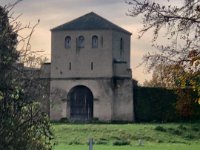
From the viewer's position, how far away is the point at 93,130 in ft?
138

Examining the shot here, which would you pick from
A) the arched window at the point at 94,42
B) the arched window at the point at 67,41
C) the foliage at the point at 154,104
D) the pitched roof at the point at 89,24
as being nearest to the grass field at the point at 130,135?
the foliage at the point at 154,104

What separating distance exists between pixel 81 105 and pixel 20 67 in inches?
1973

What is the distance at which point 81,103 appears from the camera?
59.8 metres

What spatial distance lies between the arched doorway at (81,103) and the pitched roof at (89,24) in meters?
5.53

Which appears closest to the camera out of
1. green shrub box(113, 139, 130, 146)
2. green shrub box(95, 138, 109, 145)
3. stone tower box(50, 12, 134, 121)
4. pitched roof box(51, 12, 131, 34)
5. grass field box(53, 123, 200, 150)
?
green shrub box(113, 139, 130, 146)

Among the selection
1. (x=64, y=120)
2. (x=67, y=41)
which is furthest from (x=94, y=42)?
(x=64, y=120)

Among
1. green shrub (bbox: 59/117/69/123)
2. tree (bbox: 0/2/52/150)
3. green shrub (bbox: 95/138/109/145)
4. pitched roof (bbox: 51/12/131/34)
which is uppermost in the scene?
pitched roof (bbox: 51/12/131/34)

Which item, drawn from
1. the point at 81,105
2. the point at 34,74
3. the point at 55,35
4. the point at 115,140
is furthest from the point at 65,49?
the point at 34,74

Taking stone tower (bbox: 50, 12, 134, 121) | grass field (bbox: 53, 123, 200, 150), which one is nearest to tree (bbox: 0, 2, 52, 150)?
grass field (bbox: 53, 123, 200, 150)

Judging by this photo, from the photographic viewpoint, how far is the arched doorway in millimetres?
59188

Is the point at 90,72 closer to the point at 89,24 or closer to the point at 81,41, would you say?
the point at 81,41

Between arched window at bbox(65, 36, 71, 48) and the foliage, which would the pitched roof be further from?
the foliage

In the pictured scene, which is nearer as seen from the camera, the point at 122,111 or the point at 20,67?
the point at 20,67

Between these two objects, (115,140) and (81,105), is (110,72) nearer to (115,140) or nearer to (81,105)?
(81,105)
